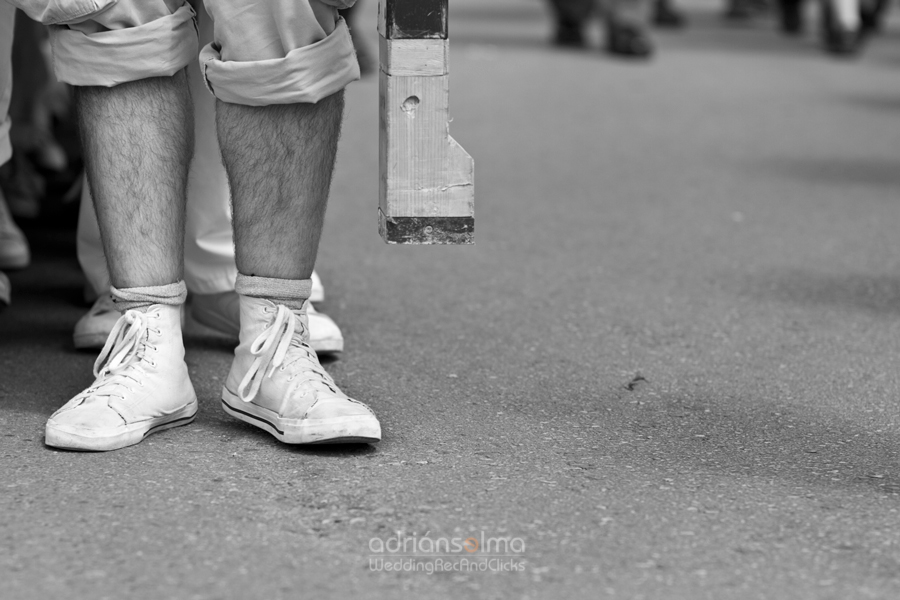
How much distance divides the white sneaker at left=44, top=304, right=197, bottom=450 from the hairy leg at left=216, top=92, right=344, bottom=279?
0.15m

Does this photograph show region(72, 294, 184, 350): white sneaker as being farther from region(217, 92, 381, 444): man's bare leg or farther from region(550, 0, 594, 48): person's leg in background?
region(550, 0, 594, 48): person's leg in background

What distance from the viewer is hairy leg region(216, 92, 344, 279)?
74.2 inches

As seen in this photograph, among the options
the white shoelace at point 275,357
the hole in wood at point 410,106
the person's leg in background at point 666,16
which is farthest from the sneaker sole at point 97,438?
the person's leg in background at point 666,16

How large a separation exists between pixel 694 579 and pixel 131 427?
0.82 metres

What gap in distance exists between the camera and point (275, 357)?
193 cm

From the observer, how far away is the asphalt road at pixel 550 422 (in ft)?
4.92

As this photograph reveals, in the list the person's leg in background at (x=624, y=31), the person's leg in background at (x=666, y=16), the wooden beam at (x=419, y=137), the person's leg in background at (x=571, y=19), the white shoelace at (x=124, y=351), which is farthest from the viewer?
the person's leg in background at (x=666, y=16)

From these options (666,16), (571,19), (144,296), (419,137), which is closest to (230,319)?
(144,296)

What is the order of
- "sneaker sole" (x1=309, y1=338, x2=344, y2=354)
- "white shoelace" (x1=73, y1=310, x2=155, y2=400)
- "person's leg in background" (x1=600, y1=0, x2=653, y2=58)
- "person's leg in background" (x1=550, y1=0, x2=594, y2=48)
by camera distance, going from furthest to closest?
"person's leg in background" (x1=550, y1=0, x2=594, y2=48)
"person's leg in background" (x1=600, y1=0, x2=653, y2=58)
"sneaker sole" (x1=309, y1=338, x2=344, y2=354)
"white shoelace" (x1=73, y1=310, x2=155, y2=400)

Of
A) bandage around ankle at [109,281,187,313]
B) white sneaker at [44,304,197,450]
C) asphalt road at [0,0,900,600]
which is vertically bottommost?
asphalt road at [0,0,900,600]

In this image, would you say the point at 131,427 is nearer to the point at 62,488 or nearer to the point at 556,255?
the point at 62,488

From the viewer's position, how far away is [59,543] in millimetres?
1533

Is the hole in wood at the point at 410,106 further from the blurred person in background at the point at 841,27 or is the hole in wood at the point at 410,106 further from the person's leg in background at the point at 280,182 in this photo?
the blurred person in background at the point at 841,27

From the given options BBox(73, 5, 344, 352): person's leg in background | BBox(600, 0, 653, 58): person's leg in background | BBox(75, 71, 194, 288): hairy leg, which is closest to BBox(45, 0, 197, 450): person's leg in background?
BBox(75, 71, 194, 288): hairy leg
